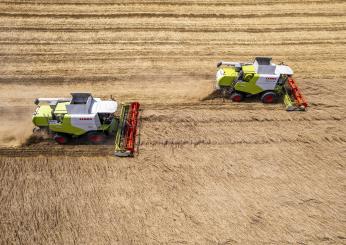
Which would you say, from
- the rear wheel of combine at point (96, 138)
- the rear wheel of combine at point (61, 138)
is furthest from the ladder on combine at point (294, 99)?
the rear wheel of combine at point (61, 138)

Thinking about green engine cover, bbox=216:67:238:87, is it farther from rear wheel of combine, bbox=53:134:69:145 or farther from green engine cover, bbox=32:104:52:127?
green engine cover, bbox=32:104:52:127

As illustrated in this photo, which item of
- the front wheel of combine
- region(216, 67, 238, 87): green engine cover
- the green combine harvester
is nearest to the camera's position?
the green combine harvester

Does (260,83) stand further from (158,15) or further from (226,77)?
(158,15)

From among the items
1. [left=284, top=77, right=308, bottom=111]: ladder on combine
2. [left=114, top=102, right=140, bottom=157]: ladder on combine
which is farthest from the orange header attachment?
Result: [left=284, top=77, right=308, bottom=111]: ladder on combine

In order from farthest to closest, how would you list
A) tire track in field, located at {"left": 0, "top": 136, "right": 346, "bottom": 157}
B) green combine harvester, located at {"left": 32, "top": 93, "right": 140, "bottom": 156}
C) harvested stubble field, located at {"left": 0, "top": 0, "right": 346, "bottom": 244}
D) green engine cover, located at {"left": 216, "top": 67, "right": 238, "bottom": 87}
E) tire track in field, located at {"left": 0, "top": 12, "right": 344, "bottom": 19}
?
tire track in field, located at {"left": 0, "top": 12, "right": 344, "bottom": 19} < green engine cover, located at {"left": 216, "top": 67, "right": 238, "bottom": 87} < tire track in field, located at {"left": 0, "top": 136, "right": 346, "bottom": 157} < green combine harvester, located at {"left": 32, "top": 93, "right": 140, "bottom": 156} < harvested stubble field, located at {"left": 0, "top": 0, "right": 346, "bottom": 244}

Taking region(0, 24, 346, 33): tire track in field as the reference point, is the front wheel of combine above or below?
below

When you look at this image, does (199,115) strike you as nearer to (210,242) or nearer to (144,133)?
(144,133)

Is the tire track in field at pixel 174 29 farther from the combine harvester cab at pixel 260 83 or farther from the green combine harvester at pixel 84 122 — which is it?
the green combine harvester at pixel 84 122
